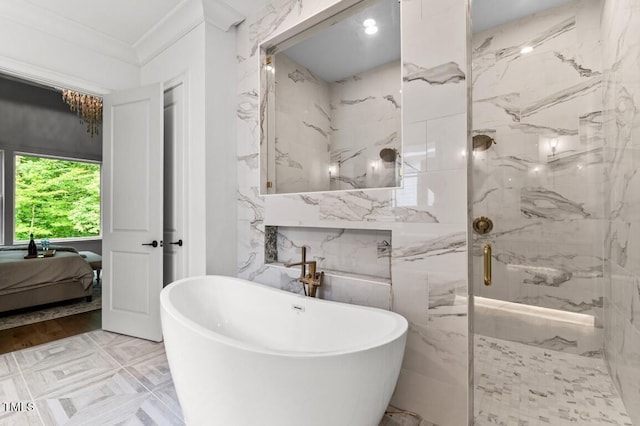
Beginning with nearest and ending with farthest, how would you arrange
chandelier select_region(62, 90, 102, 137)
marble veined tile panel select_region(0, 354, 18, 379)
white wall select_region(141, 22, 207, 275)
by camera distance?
marble veined tile panel select_region(0, 354, 18, 379) < white wall select_region(141, 22, 207, 275) < chandelier select_region(62, 90, 102, 137)

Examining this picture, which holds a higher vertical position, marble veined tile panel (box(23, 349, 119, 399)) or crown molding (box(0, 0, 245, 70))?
crown molding (box(0, 0, 245, 70))

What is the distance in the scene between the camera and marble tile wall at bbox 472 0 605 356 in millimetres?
2102

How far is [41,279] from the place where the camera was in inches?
131

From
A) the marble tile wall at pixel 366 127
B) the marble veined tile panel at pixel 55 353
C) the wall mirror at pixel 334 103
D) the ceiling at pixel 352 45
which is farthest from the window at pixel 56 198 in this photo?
the marble tile wall at pixel 366 127

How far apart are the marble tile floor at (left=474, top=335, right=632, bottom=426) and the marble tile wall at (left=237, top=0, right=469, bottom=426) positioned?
14.2 inches

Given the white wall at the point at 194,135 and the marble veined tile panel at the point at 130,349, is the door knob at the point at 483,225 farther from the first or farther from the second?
the marble veined tile panel at the point at 130,349

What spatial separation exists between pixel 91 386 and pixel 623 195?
3272 mm

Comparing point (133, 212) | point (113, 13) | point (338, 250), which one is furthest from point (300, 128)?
point (113, 13)

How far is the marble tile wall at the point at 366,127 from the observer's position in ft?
5.83

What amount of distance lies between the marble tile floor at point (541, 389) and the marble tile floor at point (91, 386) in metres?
0.51

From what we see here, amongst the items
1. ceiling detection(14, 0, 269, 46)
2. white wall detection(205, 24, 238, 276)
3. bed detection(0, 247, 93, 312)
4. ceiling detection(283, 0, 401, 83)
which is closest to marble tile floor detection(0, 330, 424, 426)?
white wall detection(205, 24, 238, 276)

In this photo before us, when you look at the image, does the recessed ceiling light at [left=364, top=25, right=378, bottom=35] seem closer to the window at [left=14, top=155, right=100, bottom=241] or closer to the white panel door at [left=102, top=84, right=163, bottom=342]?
the white panel door at [left=102, top=84, right=163, bottom=342]

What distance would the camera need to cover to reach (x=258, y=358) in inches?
40.3

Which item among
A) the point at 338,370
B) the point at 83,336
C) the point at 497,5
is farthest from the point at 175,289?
the point at 497,5
